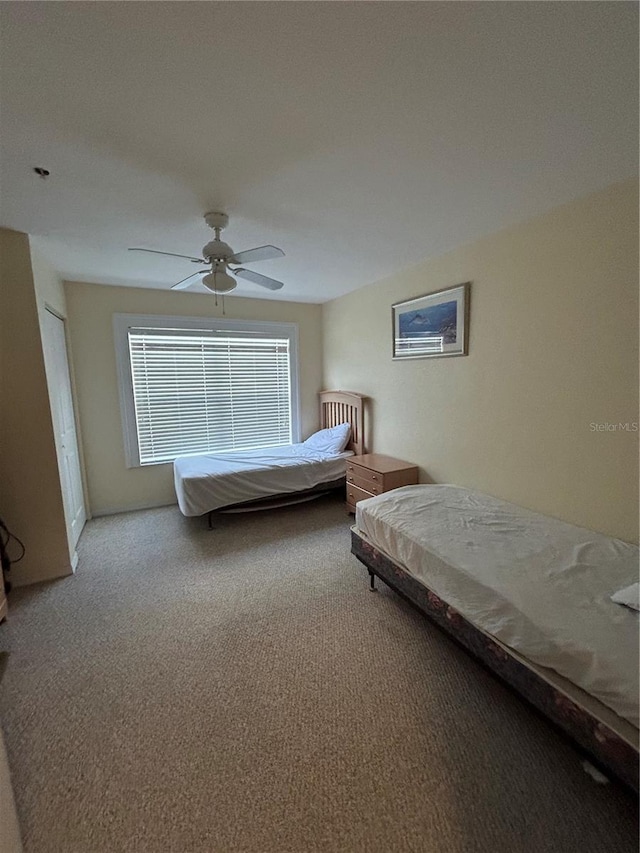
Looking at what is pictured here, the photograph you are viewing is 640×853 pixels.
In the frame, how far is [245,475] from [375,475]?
135 centimetres

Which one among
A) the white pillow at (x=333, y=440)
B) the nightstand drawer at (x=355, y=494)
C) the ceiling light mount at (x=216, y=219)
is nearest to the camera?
the ceiling light mount at (x=216, y=219)

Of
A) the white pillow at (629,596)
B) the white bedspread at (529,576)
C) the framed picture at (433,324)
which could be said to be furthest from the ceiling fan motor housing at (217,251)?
the white pillow at (629,596)

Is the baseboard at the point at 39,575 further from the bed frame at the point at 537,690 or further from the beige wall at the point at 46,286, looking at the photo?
the bed frame at the point at 537,690

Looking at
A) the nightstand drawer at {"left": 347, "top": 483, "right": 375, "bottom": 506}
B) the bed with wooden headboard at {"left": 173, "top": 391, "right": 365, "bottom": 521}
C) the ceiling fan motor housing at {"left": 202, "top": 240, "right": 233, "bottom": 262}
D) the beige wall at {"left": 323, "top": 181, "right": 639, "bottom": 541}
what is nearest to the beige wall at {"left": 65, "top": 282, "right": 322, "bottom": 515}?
the bed with wooden headboard at {"left": 173, "top": 391, "right": 365, "bottom": 521}

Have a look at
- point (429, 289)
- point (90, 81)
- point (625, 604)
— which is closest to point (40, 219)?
point (90, 81)

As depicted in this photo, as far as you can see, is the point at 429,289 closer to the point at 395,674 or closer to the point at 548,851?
the point at 395,674

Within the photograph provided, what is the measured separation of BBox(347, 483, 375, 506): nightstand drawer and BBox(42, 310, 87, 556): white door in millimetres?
2553

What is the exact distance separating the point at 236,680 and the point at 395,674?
82 centimetres

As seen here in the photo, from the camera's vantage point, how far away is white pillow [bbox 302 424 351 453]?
4.14 metres

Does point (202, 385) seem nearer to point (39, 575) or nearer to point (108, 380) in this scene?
point (108, 380)

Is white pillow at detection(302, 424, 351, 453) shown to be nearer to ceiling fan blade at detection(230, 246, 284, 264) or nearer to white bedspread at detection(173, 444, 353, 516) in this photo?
white bedspread at detection(173, 444, 353, 516)

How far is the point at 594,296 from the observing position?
78.0 inches

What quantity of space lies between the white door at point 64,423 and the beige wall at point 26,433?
0.08m

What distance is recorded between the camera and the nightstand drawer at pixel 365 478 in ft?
10.5
